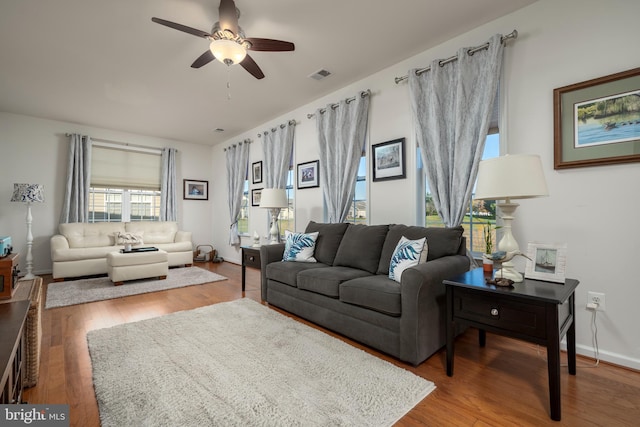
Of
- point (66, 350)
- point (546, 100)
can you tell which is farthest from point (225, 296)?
point (546, 100)

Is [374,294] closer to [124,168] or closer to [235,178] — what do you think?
[235,178]

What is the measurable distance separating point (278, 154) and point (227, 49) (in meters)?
Result: 2.63

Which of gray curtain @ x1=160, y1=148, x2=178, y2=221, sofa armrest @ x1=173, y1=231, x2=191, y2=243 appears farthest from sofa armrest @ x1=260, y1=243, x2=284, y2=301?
gray curtain @ x1=160, y1=148, x2=178, y2=221

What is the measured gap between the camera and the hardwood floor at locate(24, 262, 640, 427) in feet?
4.87

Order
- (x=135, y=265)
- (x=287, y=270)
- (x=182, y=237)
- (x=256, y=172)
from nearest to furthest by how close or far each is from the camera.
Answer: (x=287, y=270), (x=135, y=265), (x=256, y=172), (x=182, y=237)

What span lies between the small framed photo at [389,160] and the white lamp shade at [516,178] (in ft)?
4.85

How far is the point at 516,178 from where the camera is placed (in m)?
1.65

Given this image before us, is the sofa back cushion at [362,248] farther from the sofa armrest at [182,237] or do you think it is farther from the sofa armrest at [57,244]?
the sofa armrest at [57,244]

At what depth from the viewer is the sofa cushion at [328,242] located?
3.17 meters

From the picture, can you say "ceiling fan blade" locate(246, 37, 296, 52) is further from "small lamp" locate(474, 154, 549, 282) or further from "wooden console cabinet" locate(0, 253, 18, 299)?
"wooden console cabinet" locate(0, 253, 18, 299)

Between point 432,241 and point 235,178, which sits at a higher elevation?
point 235,178

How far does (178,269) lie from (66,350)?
10.8 feet

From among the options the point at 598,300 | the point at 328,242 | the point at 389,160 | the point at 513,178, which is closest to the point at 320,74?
the point at 389,160

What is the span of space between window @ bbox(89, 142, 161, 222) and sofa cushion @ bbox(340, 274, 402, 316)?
5560 mm
